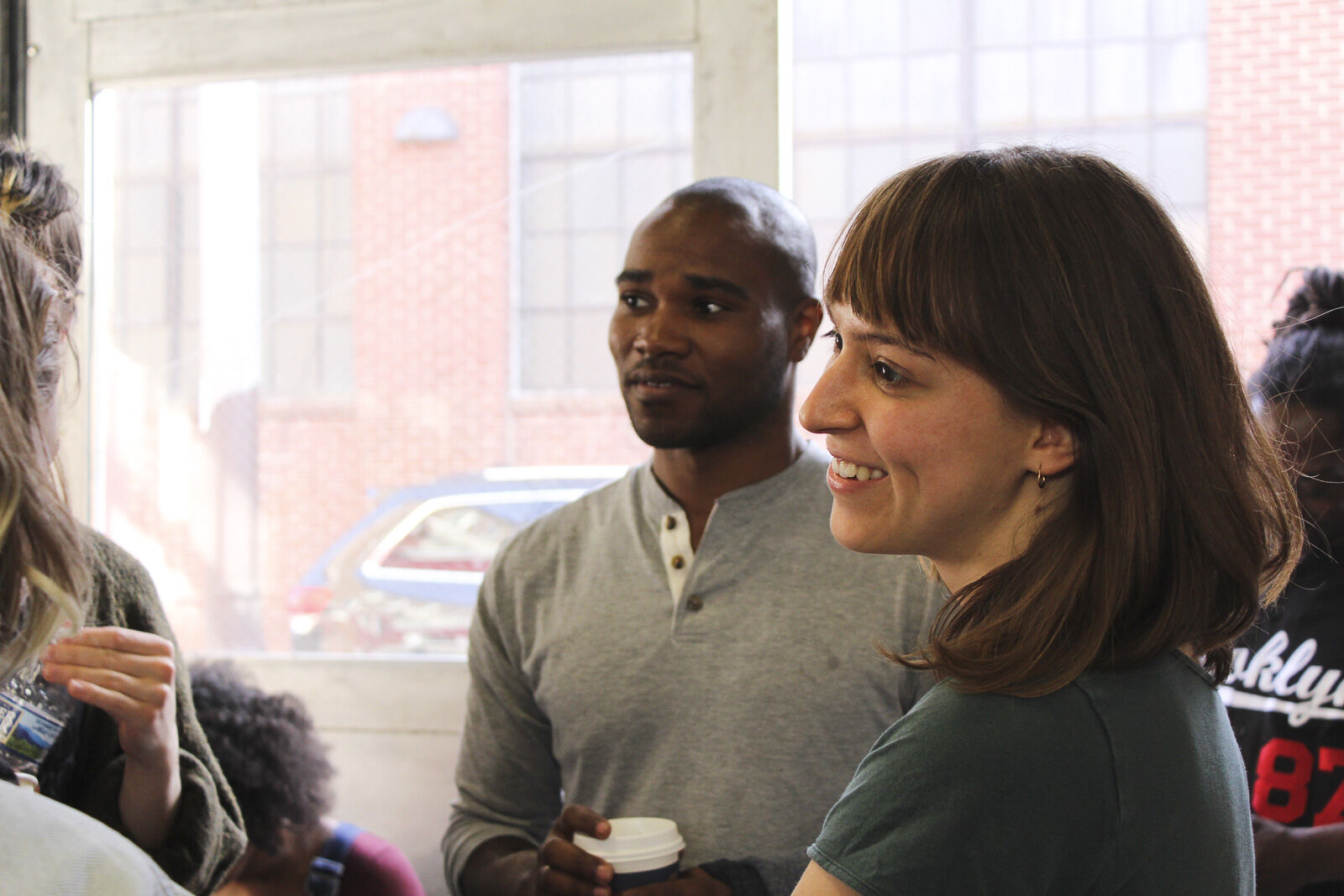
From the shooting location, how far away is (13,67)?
2420 mm

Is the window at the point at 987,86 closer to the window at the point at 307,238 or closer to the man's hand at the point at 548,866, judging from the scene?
the window at the point at 307,238

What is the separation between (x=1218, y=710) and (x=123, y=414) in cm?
229

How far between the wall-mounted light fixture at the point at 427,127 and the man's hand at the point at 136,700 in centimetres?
133

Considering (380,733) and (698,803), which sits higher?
(698,803)

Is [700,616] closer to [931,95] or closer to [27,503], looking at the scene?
[27,503]

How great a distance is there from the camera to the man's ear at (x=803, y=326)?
5.70ft

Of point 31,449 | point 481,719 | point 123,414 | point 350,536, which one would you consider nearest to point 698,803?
point 481,719

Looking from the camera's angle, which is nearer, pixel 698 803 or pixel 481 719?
pixel 698 803

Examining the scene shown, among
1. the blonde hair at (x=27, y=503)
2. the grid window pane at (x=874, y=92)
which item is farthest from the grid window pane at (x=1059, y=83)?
the blonde hair at (x=27, y=503)

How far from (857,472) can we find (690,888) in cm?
64

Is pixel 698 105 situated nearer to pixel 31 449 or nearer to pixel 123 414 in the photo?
pixel 123 414

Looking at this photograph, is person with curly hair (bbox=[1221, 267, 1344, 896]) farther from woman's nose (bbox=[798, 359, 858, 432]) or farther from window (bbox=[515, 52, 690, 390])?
window (bbox=[515, 52, 690, 390])

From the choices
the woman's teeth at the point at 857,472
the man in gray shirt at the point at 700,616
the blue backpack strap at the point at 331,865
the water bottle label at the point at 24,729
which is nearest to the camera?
the woman's teeth at the point at 857,472

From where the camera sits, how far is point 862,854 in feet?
2.47
